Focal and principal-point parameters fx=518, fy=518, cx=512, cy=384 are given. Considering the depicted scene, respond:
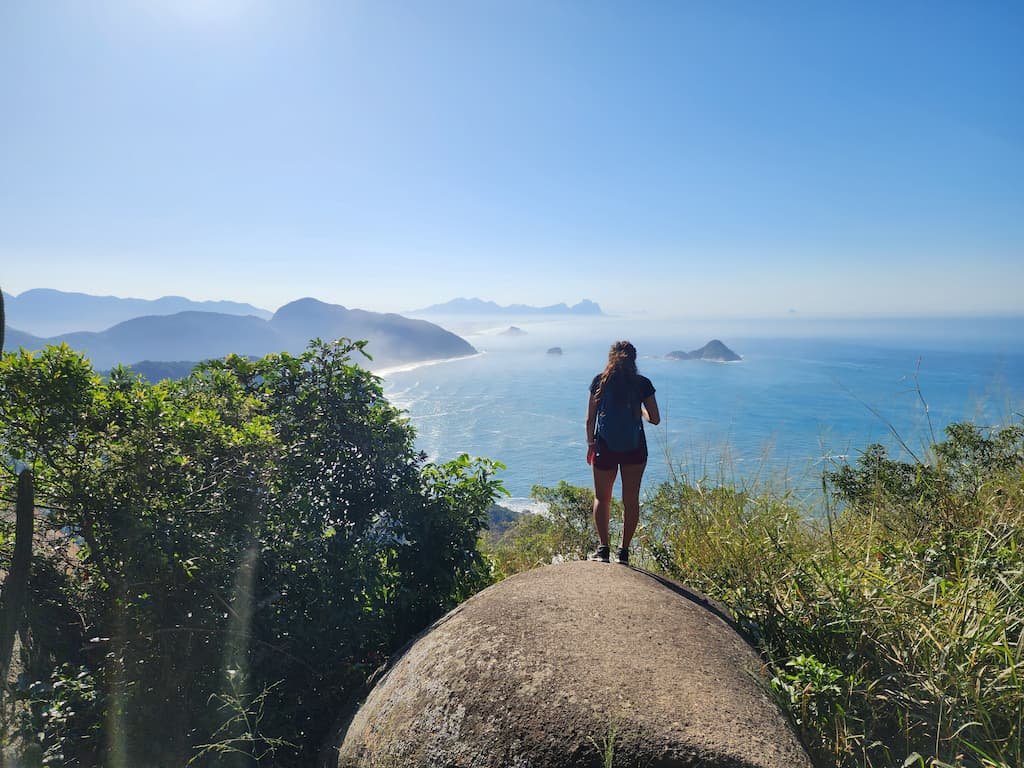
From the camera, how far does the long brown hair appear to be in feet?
15.7

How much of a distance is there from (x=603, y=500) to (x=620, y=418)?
2.65 ft

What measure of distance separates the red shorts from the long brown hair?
48 cm

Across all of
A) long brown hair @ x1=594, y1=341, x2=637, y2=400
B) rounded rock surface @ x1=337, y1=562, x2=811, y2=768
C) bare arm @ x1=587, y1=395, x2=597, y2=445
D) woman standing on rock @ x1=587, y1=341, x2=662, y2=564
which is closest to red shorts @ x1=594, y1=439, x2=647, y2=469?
woman standing on rock @ x1=587, y1=341, x2=662, y2=564

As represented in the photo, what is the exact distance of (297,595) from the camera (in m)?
3.75

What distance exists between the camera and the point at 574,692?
2387 millimetres

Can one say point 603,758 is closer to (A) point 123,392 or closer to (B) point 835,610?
(B) point 835,610

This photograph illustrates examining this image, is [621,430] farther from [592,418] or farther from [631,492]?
[631,492]

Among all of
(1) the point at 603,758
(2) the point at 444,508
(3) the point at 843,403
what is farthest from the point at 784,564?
(3) the point at 843,403

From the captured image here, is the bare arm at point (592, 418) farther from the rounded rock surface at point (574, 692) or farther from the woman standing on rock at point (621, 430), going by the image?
the rounded rock surface at point (574, 692)

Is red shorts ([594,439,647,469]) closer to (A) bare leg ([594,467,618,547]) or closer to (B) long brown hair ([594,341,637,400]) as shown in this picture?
(A) bare leg ([594,467,618,547])

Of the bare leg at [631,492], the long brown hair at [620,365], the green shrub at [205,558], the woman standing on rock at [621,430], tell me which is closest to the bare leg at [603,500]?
the woman standing on rock at [621,430]

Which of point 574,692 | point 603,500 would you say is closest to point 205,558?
point 574,692

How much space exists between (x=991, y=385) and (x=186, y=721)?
790cm

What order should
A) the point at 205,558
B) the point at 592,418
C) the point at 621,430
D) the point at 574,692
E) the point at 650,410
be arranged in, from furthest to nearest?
the point at 592,418 < the point at 650,410 < the point at 621,430 < the point at 205,558 < the point at 574,692
